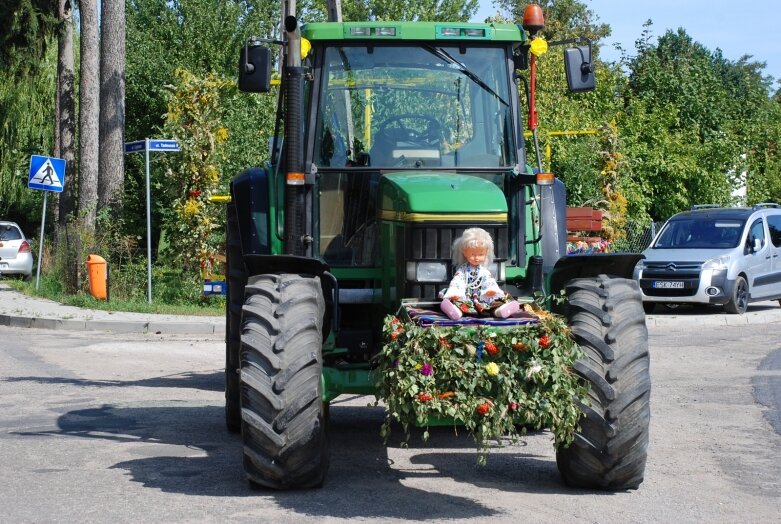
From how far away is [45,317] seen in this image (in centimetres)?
2184

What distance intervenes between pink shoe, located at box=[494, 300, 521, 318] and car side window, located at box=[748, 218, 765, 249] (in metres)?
17.3

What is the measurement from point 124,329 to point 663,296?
375 inches

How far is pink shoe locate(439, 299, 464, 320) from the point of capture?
23.4 feet

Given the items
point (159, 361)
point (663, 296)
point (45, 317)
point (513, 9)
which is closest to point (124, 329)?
point (45, 317)

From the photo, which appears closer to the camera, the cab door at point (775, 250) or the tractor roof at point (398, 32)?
the tractor roof at point (398, 32)

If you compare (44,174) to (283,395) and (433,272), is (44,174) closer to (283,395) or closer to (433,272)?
(433,272)

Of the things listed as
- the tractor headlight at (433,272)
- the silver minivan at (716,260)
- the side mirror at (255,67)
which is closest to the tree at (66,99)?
the silver minivan at (716,260)

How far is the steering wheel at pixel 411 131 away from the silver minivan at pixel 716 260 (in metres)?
14.5

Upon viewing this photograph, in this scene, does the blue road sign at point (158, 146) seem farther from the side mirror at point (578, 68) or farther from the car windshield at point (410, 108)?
the side mirror at point (578, 68)

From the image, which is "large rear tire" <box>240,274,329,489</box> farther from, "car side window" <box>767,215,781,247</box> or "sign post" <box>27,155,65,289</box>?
"sign post" <box>27,155,65,289</box>

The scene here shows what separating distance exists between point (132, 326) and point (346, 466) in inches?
504

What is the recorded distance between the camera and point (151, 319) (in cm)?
2120

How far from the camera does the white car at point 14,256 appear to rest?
113ft

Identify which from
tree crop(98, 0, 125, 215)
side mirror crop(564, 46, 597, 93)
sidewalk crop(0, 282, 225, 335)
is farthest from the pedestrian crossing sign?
side mirror crop(564, 46, 597, 93)
